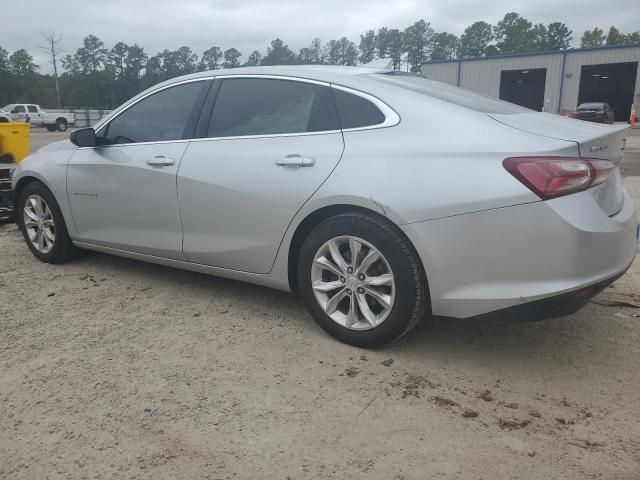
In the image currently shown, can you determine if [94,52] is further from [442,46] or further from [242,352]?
[242,352]

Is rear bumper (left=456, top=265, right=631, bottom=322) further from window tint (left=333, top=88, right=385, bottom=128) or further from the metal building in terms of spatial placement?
the metal building

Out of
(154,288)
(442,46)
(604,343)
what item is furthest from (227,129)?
(442,46)

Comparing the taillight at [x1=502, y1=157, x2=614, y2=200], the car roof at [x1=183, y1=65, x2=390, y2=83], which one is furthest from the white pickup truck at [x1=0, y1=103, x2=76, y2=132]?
the taillight at [x1=502, y1=157, x2=614, y2=200]

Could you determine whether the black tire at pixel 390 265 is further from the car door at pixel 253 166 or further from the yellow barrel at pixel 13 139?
the yellow barrel at pixel 13 139

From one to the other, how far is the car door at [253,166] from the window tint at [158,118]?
206mm

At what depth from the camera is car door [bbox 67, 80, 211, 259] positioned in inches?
148

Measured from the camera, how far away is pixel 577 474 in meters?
2.06

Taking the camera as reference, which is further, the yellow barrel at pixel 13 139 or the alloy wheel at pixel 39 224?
the yellow barrel at pixel 13 139

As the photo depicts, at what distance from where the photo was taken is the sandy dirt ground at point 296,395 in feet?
7.09

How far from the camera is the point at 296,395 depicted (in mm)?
2646

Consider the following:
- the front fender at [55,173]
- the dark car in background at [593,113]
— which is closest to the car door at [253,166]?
the front fender at [55,173]

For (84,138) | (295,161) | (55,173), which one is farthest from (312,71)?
(55,173)

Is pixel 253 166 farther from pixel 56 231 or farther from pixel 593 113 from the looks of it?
pixel 593 113

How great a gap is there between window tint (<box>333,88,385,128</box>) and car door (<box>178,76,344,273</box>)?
0.05 meters
